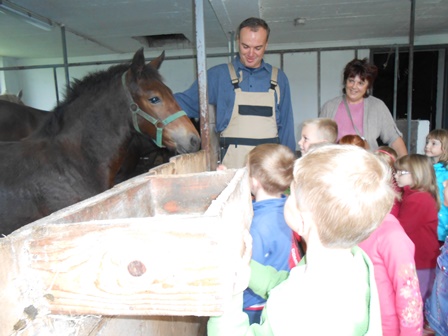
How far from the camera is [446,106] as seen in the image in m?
7.53

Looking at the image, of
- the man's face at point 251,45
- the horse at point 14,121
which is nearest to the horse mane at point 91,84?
the man's face at point 251,45

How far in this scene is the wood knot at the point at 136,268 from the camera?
60 centimetres

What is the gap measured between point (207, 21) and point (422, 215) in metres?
4.42

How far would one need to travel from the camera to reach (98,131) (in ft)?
8.32

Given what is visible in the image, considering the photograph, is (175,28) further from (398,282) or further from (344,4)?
(398,282)

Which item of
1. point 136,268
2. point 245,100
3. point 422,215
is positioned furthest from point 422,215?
point 136,268

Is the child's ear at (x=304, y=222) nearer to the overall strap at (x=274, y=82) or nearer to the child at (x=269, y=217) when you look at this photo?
the child at (x=269, y=217)

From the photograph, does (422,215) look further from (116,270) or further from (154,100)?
(116,270)

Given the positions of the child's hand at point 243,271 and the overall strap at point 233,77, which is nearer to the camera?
the child's hand at point 243,271

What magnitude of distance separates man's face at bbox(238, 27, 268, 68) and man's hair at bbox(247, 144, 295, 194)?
98cm

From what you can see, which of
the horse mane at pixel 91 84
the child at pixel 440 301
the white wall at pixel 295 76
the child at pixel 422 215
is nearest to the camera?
the child at pixel 440 301

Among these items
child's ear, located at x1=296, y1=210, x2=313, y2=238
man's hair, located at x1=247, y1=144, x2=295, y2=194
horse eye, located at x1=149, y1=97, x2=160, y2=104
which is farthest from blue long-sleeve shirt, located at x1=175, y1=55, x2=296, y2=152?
child's ear, located at x1=296, y1=210, x2=313, y2=238

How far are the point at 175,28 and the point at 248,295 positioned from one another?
5.50 meters

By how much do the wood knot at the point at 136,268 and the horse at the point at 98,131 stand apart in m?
1.95
